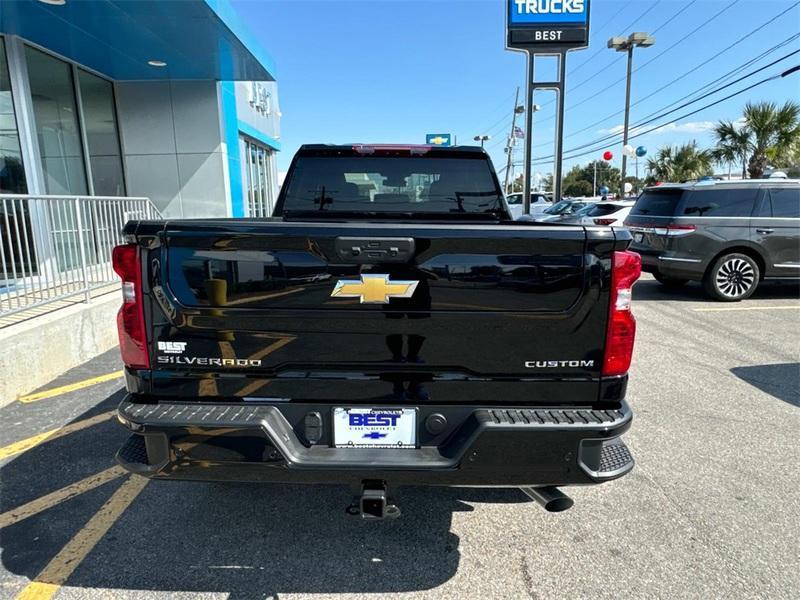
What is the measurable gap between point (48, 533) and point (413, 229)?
258cm

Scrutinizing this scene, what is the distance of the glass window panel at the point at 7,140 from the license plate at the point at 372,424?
8341mm

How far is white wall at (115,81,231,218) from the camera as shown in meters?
11.4

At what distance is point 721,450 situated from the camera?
12.1 feet

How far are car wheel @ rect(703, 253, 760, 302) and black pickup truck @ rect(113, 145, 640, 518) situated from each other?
7741mm

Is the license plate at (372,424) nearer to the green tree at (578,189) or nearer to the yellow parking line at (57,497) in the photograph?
the yellow parking line at (57,497)

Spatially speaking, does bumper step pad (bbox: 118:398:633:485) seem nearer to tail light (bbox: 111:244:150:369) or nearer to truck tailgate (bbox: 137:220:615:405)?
truck tailgate (bbox: 137:220:615:405)

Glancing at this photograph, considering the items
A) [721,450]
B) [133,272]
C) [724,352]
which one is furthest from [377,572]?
[724,352]

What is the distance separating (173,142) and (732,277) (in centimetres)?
1169

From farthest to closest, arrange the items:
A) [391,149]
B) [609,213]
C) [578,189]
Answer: [578,189]
[609,213]
[391,149]

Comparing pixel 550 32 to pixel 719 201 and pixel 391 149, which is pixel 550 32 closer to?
pixel 719 201

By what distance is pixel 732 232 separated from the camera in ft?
27.3

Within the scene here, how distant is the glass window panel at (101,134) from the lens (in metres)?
10.2

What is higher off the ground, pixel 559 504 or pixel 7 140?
pixel 7 140

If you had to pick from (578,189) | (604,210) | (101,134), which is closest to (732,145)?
(604,210)
